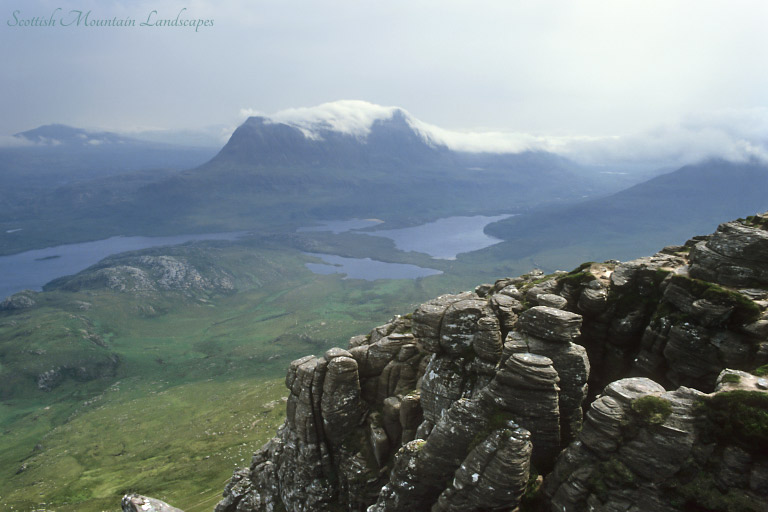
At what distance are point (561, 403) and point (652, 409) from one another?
7383mm

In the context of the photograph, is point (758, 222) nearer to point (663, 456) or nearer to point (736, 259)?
point (736, 259)

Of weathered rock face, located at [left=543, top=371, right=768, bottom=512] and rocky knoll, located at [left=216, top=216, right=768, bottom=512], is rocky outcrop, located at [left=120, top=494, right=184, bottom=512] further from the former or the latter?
weathered rock face, located at [left=543, top=371, right=768, bottom=512]

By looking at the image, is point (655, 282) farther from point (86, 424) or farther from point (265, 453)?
point (86, 424)

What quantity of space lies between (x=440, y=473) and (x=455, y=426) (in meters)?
3.71

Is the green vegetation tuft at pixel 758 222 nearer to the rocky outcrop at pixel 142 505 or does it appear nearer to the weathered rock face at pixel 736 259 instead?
the weathered rock face at pixel 736 259

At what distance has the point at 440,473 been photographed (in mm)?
26031

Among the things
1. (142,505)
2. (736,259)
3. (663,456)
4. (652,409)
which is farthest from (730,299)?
(142,505)

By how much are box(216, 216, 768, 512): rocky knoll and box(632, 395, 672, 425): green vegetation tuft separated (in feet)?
0.20

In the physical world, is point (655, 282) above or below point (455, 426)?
above

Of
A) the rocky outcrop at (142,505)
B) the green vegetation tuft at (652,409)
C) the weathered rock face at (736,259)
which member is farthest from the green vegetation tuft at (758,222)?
the rocky outcrop at (142,505)

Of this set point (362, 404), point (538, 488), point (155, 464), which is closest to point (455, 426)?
point (538, 488)

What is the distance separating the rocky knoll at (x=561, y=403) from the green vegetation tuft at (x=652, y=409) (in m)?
0.06

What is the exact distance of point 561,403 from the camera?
26094 mm

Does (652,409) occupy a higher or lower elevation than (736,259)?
lower
